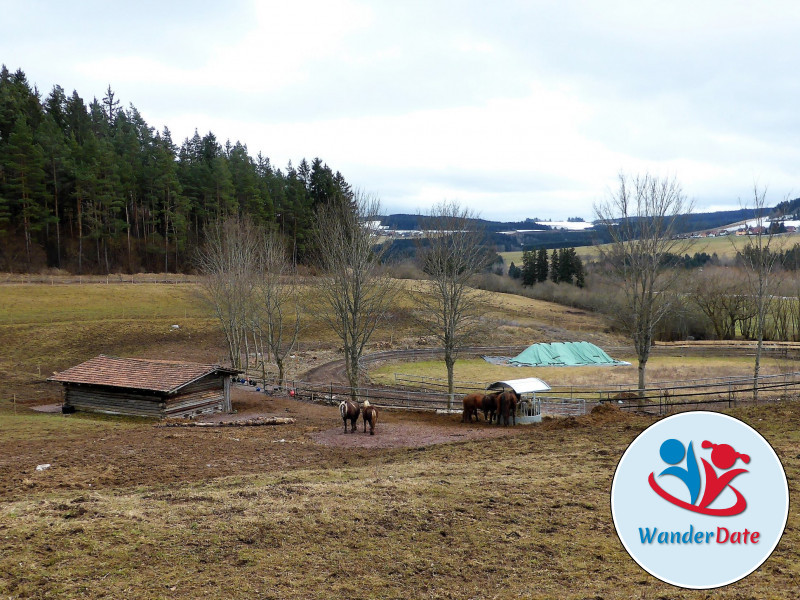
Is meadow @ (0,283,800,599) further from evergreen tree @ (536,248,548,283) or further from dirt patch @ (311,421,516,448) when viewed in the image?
evergreen tree @ (536,248,548,283)

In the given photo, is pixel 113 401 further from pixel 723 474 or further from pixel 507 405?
pixel 723 474

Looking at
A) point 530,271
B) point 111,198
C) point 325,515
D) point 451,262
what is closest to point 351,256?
point 451,262

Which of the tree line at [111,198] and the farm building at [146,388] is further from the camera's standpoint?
the tree line at [111,198]

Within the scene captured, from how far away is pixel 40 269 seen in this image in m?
60.2

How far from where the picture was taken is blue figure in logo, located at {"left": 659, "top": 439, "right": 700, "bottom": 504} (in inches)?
172

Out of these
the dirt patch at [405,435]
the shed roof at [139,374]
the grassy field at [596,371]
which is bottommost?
the grassy field at [596,371]

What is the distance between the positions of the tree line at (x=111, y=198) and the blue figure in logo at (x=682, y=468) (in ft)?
166

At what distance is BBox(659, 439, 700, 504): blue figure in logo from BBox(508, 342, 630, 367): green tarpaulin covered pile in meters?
41.7

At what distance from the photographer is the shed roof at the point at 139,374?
2427 centimetres

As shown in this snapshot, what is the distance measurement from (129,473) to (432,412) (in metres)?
16.1

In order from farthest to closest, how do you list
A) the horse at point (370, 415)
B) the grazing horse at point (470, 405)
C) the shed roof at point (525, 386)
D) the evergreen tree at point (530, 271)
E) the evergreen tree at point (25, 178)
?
the evergreen tree at point (530, 271) → the evergreen tree at point (25, 178) → the grazing horse at point (470, 405) → the shed roof at point (525, 386) → the horse at point (370, 415)

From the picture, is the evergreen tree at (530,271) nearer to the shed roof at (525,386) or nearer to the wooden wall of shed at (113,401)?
the shed roof at (525,386)

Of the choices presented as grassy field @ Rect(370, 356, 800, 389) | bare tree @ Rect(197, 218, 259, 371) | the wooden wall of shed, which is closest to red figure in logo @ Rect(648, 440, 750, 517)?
the wooden wall of shed

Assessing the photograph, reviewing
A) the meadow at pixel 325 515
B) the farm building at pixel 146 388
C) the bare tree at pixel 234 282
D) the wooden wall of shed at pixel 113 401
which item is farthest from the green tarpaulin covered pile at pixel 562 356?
the wooden wall of shed at pixel 113 401
